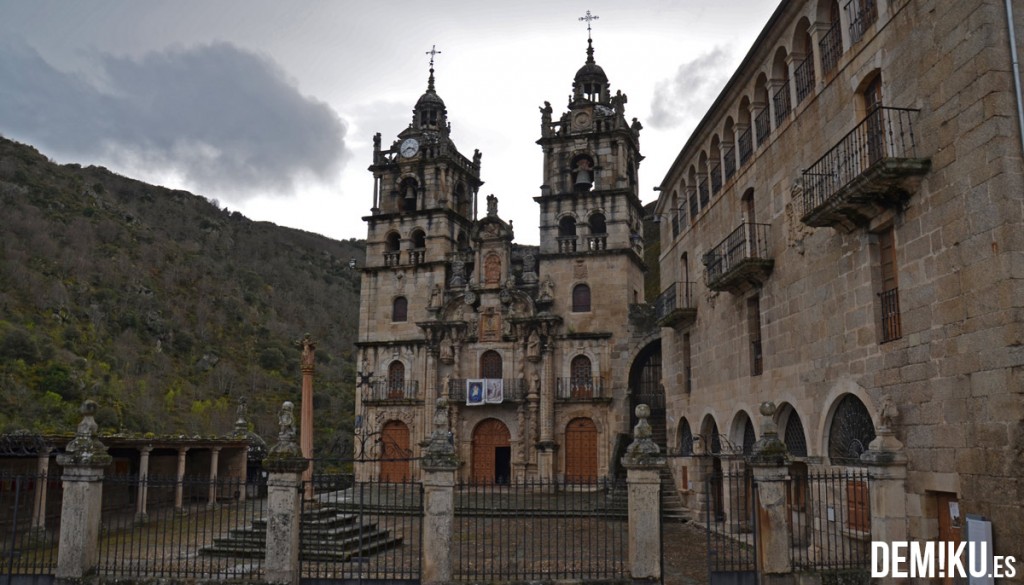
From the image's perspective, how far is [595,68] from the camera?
1471 inches

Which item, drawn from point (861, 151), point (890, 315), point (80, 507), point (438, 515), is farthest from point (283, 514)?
point (861, 151)

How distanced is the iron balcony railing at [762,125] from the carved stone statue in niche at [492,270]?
19.1 meters

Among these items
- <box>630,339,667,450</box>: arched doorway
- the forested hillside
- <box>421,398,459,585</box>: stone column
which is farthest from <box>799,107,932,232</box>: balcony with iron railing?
the forested hillside

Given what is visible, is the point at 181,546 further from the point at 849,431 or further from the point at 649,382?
the point at 649,382

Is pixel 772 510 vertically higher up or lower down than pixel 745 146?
lower down

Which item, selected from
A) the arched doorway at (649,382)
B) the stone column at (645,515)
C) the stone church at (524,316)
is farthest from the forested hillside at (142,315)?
the stone column at (645,515)

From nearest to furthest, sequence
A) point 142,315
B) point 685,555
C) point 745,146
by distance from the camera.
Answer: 1. point 685,555
2. point 745,146
3. point 142,315

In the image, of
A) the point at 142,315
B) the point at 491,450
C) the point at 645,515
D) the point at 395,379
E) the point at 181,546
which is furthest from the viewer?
the point at 142,315

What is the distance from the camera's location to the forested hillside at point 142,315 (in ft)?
129

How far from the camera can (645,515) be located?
39.4ft

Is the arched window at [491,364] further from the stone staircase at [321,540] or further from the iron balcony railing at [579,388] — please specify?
the stone staircase at [321,540]

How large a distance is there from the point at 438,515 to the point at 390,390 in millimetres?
24778

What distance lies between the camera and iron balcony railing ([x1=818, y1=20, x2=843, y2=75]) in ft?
45.7

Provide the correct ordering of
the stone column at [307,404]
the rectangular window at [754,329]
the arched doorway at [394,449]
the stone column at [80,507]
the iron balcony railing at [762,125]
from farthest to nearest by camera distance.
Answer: the arched doorway at [394,449] → the stone column at [307,404] → the rectangular window at [754,329] → the iron balcony railing at [762,125] → the stone column at [80,507]
